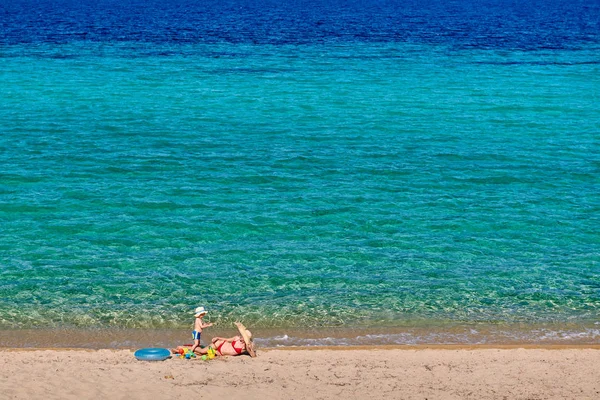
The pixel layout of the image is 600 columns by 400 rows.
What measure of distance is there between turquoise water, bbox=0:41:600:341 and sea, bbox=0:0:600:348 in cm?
10

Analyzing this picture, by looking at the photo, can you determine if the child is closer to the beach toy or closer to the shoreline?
the beach toy

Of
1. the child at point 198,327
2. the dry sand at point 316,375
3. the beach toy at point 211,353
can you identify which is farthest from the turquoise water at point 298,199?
the beach toy at point 211,353

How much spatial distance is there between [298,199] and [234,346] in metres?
11.7

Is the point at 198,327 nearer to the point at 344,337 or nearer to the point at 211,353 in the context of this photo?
the point at 211,353

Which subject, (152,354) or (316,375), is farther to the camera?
(152,354)

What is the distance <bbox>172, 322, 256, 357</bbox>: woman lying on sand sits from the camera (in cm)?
1875

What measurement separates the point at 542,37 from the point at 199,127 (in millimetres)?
44494

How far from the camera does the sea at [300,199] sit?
21828 millimetres

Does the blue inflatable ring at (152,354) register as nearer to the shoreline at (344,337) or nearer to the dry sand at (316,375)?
the dry sand at (316,375)

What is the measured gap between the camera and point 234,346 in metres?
18.8

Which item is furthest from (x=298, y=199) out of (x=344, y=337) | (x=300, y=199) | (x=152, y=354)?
(x=152, y=354)

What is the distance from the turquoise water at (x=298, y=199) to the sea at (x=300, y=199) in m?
0.10

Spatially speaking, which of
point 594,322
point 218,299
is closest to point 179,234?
point 218,299

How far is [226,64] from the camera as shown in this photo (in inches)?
→ 2223
